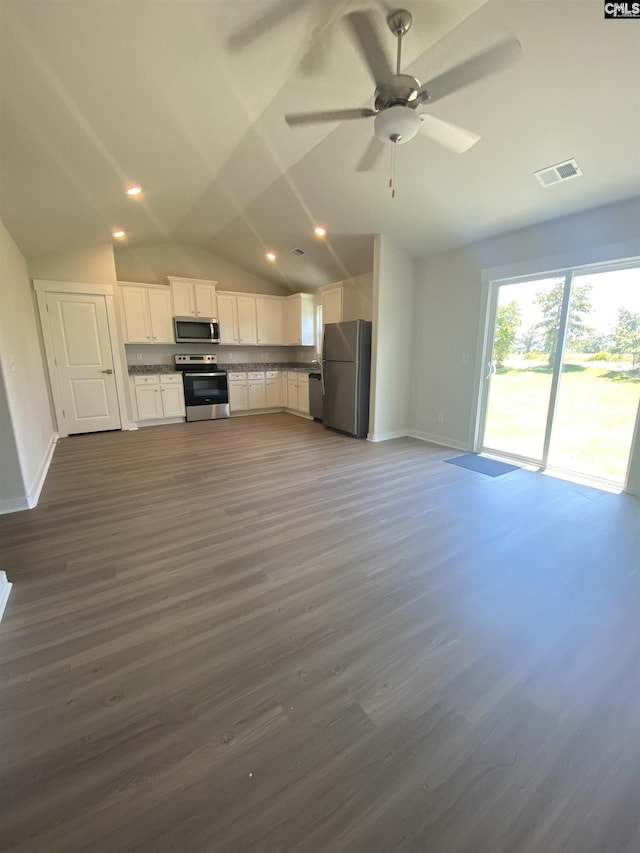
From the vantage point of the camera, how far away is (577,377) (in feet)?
11.3

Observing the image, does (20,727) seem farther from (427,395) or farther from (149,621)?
(427,395)

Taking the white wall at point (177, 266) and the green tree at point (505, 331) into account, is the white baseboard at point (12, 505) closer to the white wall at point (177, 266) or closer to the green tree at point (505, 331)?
the white wall at point (177, 266)

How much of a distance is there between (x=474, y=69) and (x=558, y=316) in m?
2.62

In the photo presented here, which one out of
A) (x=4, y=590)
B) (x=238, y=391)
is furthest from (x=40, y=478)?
(x=238, y=391)

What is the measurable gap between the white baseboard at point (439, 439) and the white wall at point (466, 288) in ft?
0.04

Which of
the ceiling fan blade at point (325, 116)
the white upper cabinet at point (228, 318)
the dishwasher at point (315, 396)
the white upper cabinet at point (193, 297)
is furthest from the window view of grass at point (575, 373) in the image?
the white upper cabinet at point (193, 297)

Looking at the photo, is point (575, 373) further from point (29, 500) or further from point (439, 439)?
point (29, 500)

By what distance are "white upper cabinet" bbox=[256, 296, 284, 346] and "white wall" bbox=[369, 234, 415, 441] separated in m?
3.11

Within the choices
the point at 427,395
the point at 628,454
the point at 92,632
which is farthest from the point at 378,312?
the point at 92,632

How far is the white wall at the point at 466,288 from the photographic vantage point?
308 centimetres

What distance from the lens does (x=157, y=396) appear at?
5953mm

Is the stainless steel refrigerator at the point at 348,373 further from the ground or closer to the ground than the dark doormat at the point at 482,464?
further from the ground

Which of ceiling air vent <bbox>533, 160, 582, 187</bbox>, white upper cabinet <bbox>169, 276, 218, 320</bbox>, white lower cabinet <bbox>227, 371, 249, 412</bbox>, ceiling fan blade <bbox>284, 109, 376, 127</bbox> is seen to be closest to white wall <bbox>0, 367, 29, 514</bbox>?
ceiling fan blade <bbox>284, 109, 376, 127</bbox>

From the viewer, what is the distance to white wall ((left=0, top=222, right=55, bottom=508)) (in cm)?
289
